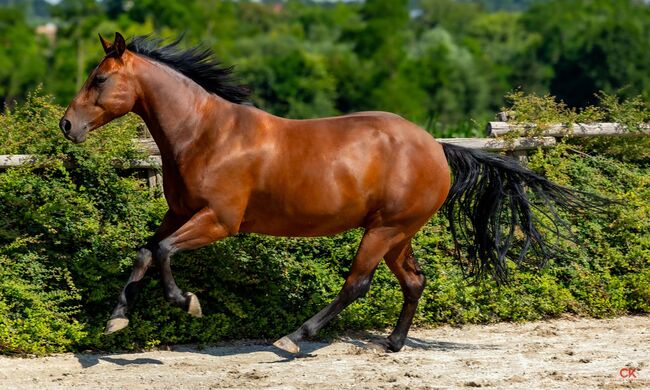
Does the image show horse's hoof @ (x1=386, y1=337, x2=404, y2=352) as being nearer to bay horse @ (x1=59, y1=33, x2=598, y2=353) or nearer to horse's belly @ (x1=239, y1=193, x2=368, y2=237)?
bay horse @ (x1=59, y1=33, x2=598, y2=353)

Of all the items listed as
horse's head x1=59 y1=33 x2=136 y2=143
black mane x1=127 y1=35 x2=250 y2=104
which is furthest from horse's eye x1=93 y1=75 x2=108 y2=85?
black mane x1=127 y1=35 x2=250 y2=104

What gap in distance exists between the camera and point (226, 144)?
7.73m

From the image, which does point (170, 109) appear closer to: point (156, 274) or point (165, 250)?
point (165, 250)

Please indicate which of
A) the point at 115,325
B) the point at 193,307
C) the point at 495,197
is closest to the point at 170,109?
the point at 193,307

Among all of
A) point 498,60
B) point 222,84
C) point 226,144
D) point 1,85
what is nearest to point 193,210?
point 226,144

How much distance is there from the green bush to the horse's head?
125 centimetres

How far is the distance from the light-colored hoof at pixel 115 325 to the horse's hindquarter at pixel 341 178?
1.10 m

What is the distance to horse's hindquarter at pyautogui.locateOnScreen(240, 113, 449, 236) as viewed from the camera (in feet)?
25.6

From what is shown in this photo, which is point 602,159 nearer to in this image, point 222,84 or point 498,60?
point 222,84

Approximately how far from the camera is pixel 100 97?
7613 millimetres

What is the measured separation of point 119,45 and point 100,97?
0.40 m

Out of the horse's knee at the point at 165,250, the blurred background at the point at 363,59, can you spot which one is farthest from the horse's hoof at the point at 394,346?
the blurred background at the point at 363,59

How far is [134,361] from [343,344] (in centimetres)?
172

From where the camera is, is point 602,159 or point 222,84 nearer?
point 222,84
